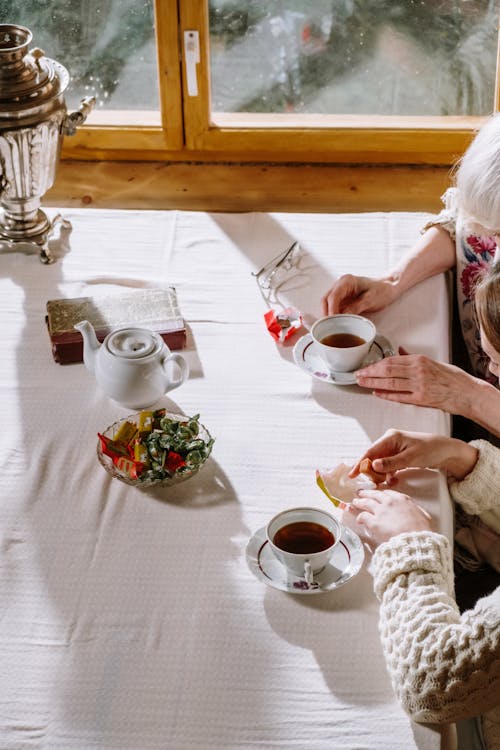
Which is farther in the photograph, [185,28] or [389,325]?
[185,28]

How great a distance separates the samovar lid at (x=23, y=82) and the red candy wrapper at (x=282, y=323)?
0.56 meters

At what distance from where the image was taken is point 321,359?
1.46 meters

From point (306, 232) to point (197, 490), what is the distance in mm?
743

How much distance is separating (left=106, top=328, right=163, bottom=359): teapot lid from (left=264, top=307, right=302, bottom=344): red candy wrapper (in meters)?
0.24

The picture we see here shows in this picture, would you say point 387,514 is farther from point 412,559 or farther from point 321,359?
point 321,359

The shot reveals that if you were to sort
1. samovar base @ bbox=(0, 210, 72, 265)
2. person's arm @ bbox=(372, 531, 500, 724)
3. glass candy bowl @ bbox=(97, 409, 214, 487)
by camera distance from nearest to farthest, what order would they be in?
person's arm @ bbox=(372, 531, 500, 724), glass candy bowl @ bbox=(97, 409, 214, 487), samovar base @ bbox=(0, 210, 72, 265)

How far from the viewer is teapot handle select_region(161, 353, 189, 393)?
133 centimetres

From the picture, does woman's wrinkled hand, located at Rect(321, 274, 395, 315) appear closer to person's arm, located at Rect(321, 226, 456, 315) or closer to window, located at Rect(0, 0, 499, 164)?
person's arm, located at Rect(321, 226, 456, 315)

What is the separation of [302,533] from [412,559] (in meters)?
0.14

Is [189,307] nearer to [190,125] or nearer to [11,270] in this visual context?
[11,270]

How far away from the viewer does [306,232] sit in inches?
70.7

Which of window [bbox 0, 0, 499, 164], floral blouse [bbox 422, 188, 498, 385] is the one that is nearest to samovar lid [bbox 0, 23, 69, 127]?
floral blouse [bbox 422, 188, 498, 385]

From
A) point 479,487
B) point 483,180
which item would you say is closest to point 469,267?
point 483,180

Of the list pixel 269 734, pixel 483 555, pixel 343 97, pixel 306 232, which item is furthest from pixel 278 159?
pixel 269 734
